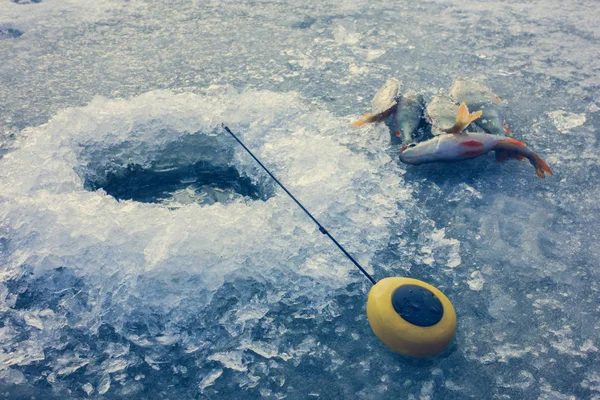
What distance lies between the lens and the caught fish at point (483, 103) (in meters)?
2.50

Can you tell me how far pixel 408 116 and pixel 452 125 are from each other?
26 centimetres

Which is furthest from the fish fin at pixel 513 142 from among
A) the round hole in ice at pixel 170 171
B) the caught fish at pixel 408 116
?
the round hole in ice at pixel 170 171

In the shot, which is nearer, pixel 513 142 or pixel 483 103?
pixel 513 142

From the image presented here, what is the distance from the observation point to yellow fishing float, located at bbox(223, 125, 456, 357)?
1.48 meters

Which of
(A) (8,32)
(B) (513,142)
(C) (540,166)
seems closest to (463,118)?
(B) (513,142)

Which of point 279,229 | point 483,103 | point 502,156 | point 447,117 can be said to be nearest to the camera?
point 279,229

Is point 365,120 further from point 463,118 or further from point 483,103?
point 483,103

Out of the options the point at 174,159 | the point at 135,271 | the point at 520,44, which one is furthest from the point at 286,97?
the point at 520,44

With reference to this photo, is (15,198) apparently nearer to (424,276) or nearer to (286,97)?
(286,97)

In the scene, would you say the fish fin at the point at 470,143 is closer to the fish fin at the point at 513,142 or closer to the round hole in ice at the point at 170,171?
the fish fin at the point at 513,142

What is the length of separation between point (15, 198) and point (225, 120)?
1215mm

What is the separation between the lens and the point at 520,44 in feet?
12.3

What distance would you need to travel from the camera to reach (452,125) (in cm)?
239

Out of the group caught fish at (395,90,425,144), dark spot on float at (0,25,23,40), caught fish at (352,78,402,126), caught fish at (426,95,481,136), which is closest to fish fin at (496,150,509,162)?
caught fish at (426,95,481,136)
